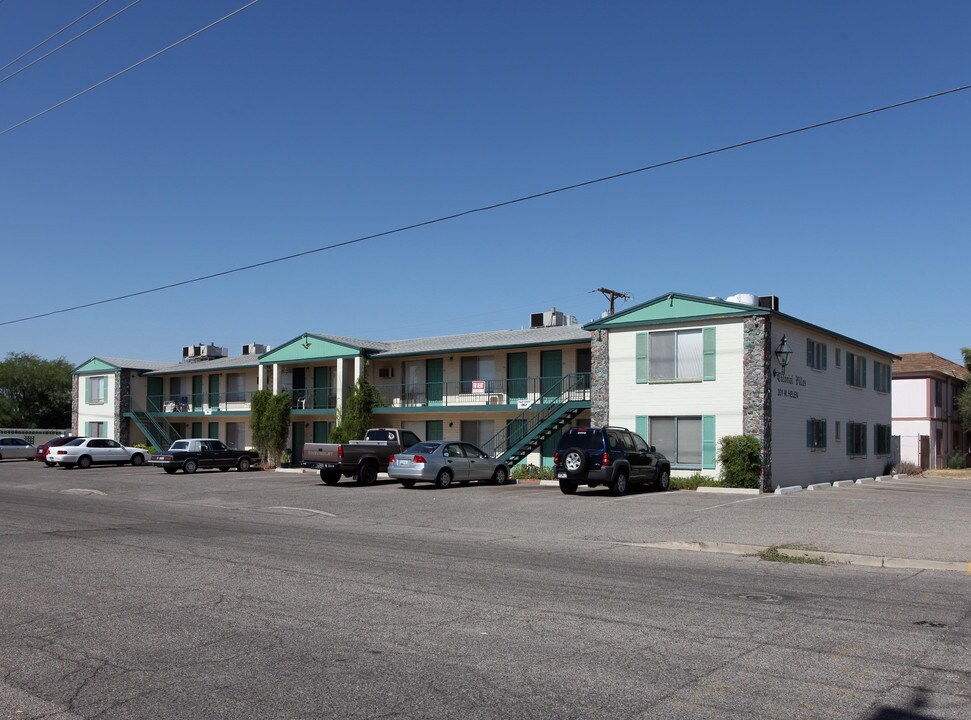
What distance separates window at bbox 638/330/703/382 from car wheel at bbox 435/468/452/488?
747 cm

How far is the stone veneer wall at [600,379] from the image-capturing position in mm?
29703

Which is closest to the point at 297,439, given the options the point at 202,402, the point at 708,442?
the point at 202,402

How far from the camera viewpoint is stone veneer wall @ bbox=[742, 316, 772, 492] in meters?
26.3

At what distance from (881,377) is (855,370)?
444 cm

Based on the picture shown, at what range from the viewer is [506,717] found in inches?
209

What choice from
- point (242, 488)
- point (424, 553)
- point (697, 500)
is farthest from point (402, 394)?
point (424, 553)

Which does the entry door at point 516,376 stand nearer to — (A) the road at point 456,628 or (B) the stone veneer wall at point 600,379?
(B) the stone veneer wall at point 600,379

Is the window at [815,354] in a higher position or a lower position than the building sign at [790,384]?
higher

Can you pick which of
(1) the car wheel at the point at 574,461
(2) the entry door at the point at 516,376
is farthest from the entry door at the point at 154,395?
(1) the car wheel at the point at 574,461

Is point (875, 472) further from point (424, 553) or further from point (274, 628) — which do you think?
point (274, 628)

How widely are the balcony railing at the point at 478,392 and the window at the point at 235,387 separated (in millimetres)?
11060

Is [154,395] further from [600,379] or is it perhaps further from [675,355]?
[675,355]

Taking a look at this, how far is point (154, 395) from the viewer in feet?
176

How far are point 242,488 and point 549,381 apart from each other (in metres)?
13.0
